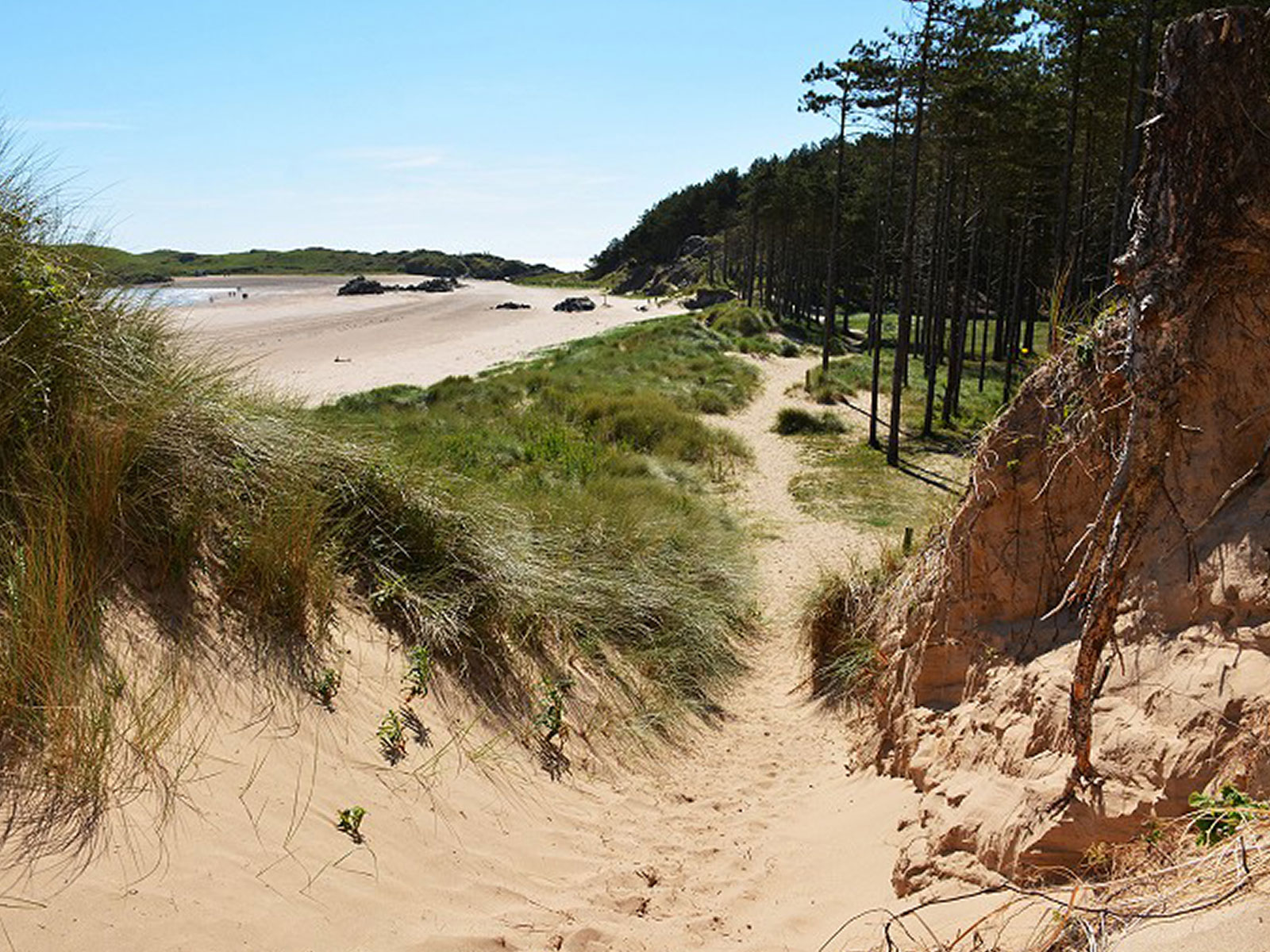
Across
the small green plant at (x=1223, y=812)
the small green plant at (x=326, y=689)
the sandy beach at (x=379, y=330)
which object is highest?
the sandy beach at (x=379, y=330)

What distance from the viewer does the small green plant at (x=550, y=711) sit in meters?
6.22

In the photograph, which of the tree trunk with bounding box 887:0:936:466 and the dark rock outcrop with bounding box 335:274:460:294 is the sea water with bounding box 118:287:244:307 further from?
the tree trunk with bounding box 887:0:936:466

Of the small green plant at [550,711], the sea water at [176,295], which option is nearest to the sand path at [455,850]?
the small green plant at [550,711]

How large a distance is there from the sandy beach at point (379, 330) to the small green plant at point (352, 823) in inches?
192

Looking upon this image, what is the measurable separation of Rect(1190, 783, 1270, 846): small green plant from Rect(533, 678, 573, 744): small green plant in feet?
12.9

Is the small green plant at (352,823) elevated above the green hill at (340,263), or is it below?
below

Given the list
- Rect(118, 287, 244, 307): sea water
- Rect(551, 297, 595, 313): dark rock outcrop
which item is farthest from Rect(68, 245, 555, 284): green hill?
Rect(551, 297, 595, 313): dark rock outcrop

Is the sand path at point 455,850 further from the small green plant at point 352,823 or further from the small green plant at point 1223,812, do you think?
the small green plant at point 1223,812

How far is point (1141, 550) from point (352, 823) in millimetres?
4160

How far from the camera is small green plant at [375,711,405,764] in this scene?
Result: 5.12 meters

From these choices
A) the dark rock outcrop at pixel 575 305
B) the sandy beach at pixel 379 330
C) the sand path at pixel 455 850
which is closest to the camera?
the sand path at pixel 455 850

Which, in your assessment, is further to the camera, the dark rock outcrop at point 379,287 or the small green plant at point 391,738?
the dark rock outcrop at point 379,287

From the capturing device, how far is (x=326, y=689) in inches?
206

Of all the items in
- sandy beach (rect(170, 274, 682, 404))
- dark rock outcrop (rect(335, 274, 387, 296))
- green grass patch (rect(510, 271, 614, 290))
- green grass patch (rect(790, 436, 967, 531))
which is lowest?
green grass patch (rect(790, 436, 967, 531))
